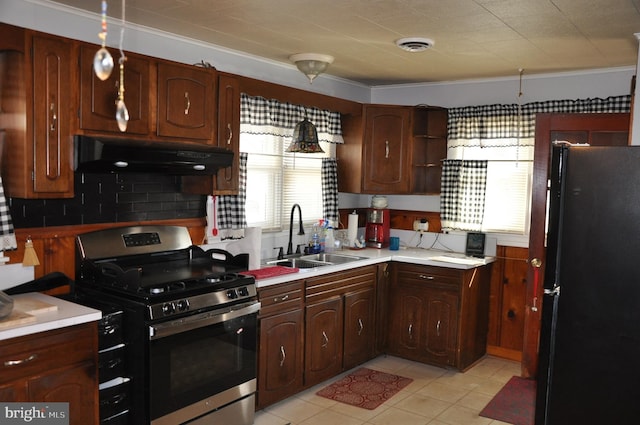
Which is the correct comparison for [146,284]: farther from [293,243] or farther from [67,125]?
[293,243]

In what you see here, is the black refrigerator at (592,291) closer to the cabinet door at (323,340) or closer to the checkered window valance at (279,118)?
the cabinet door at (323,340)

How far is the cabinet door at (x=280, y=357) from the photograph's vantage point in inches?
138

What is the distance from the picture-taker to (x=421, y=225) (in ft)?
16.9

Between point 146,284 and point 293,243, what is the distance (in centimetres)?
189

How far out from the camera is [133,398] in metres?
2.81

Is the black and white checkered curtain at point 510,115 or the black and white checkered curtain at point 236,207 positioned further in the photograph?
the black and white checkered curtain at point 510,115

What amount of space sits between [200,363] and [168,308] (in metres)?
0.41

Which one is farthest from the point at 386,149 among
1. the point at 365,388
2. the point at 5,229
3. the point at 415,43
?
the point at 5,229

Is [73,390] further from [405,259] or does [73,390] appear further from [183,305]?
[405,259]

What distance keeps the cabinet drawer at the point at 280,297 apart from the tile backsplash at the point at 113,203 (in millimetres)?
736

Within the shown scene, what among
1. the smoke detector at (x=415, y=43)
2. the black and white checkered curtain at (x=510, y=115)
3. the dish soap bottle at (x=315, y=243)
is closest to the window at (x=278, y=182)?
the dish soap bottle at (x=315, y=243)

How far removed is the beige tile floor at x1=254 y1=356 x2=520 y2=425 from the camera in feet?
11.5

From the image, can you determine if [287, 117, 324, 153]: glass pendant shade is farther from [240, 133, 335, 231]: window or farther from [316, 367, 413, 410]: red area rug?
[316, 367, 413, 410]: red area rug

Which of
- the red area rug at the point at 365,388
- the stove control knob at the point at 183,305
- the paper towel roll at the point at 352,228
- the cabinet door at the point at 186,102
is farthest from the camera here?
the paper towel roll at the point at 352,228
